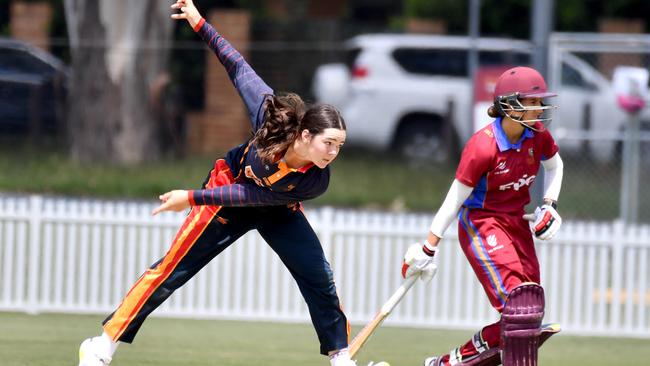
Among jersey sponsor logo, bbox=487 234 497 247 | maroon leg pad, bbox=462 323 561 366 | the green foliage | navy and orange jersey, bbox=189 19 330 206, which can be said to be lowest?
maroon leg pad, bbox=462 323 561 366

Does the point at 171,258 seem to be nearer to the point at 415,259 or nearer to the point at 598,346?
the point at 415,259

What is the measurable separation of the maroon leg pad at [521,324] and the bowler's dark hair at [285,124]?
131 centimetres

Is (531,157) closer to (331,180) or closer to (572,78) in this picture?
(572,78)

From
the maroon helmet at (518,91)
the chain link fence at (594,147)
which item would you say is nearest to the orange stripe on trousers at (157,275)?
the maroon helmet at (518,91)

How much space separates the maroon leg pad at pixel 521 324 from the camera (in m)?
6.64

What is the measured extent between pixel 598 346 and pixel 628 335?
848 mm

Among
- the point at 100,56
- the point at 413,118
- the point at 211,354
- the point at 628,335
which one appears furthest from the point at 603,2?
the point at 211,354

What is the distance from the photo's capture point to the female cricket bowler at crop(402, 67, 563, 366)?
21.9 ft

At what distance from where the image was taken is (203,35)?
6891 millimetres

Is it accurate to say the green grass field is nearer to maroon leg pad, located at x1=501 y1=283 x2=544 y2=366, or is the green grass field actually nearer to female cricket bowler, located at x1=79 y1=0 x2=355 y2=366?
female cricket bowler, located at x1=79 y1=0 x2=355 y2=366

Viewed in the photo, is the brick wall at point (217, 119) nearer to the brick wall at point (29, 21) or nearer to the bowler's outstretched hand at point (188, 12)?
the brick wall at point (29, 21)

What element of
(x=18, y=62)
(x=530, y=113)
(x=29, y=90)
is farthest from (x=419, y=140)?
(x=530, y=113)

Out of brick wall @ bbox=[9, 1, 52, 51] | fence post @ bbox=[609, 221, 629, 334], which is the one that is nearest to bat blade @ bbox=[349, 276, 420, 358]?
fence post @ bbox=[609, 221, 629, 334]

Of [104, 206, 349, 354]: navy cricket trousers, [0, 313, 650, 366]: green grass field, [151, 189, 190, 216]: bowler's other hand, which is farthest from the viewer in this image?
[0, 313, 650, 366]: green grass field
